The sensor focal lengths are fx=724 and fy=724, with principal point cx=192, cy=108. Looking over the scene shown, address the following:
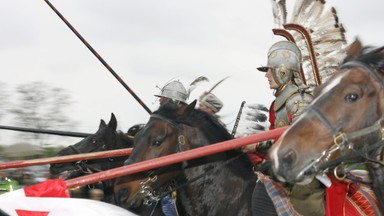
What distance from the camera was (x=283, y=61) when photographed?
6.39 metres

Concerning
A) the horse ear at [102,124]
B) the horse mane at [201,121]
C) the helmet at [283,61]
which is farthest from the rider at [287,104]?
the horse ear at [102,124]

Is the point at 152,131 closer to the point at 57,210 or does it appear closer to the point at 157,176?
the point at 157,176

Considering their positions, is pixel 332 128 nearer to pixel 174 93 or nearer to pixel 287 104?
pixel 287 104

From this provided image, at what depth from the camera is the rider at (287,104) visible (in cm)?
490

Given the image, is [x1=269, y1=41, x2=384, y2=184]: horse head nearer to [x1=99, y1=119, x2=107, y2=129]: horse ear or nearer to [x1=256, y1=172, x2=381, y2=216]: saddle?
[x1=256, y1=172, x2=381, y2=216]: saddle

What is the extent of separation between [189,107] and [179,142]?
1.29 ft

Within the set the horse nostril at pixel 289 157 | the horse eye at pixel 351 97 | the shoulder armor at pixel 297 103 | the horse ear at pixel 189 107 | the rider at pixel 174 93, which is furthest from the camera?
the rider at pixel 174 93

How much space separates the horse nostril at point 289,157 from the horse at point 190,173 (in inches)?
86.9

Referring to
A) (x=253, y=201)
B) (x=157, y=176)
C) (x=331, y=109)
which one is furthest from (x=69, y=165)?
(x=331, y=109)

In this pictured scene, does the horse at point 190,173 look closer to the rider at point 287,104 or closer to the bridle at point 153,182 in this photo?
the bridle at point 153,182

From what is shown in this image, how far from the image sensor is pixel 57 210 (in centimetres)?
473

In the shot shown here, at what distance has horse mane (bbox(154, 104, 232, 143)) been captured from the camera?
21.3 ft

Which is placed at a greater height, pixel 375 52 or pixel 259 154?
pixel 375 52

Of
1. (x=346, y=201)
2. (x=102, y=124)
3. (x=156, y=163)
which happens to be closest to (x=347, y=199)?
(x=346, y=201)
